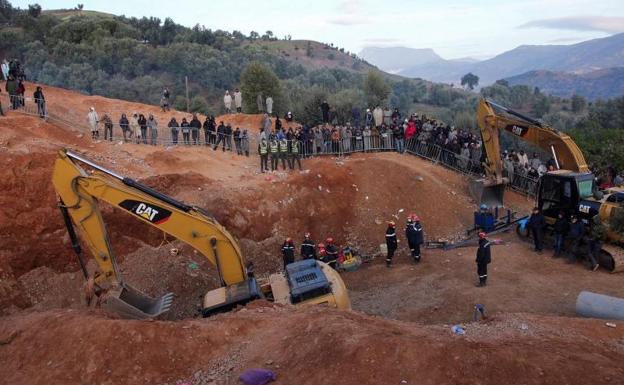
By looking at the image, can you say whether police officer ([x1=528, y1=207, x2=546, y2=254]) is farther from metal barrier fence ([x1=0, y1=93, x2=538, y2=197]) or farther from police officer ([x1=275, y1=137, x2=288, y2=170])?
police officer ([x1=275, y1=137, x2=288, y2=170])

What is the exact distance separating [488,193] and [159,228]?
13.8 m

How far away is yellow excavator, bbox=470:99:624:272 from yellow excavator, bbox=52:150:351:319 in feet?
26.7

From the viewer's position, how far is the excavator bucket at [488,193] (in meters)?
20.7

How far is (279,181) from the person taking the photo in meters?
20.3

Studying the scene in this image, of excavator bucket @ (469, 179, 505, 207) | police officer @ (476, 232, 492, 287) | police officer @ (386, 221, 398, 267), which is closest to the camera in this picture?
police officer @ (476, 232, 492, 287)

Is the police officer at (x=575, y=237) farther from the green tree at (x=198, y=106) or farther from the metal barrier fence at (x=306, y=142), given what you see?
the green tree at (x=198, y=106)

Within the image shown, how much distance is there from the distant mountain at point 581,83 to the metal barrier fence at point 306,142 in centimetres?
10127

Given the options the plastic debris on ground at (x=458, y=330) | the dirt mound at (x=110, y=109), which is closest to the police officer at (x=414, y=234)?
the plastic debris on ground at (x=458, y=330)

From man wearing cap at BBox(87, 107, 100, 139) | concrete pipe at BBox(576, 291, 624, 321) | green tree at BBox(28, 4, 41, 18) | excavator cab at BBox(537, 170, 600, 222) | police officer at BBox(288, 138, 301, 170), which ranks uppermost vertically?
green tree at BBox(28, 4, 41, 18)

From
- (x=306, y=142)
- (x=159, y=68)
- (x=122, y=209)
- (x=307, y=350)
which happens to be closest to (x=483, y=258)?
(x=307, y=350)

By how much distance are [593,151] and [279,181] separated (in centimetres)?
1709

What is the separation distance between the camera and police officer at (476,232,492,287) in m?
14.1

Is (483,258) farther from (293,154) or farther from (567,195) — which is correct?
(293,154)

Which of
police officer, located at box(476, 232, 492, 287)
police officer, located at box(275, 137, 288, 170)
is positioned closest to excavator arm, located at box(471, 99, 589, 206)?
police officer, located at box(476, 232, 492, 287)
